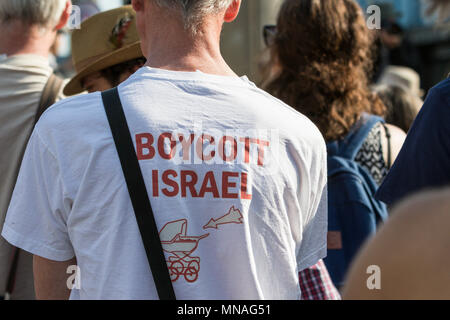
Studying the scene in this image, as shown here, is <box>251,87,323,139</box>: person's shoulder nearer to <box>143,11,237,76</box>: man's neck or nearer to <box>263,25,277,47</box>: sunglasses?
<box>143,11,237,76</box>: man's neck

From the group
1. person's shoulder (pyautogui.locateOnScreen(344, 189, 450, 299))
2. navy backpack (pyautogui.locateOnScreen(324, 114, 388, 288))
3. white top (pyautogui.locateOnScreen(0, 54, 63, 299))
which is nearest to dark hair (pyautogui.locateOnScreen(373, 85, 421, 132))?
navy backpack (pyautogui.locateOnScreen(324, 114, 388, 288))

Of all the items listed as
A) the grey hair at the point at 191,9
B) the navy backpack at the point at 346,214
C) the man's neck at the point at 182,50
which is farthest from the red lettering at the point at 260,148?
the navy backpack at the point at 346,214

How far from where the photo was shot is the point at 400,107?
4.07m

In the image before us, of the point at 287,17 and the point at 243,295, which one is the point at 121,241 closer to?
the point at 243,295

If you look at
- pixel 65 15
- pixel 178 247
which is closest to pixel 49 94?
pixel 65 15

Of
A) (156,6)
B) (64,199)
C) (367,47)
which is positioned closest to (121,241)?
(64,199)

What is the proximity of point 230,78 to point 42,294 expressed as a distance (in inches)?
28.5

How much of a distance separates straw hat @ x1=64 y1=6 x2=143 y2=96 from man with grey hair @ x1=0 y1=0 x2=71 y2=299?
10cm

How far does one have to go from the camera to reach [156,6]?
1758mm

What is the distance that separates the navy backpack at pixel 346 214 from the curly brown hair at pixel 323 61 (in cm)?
16

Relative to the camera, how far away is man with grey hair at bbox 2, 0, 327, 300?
1.60 metres

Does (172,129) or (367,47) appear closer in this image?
(172,129)

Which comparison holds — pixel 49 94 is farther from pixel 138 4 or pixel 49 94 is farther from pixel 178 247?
pixel 178 247

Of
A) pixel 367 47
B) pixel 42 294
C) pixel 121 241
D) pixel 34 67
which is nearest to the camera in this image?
pixel 121 241
